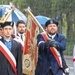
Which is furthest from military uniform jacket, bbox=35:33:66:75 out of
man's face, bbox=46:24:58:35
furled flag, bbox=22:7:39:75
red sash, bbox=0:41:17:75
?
red sash, bbox=0:41:17:75

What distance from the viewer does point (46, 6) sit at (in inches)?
950

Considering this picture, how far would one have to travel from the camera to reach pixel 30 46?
8242 millimetres

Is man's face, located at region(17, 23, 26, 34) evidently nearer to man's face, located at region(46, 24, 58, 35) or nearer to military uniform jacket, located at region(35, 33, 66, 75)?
military uniform jacket, located at region(35, 33, 66, 75)

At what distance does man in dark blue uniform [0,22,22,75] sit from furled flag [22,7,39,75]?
2.18 ft

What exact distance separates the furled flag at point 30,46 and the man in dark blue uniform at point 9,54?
66cm

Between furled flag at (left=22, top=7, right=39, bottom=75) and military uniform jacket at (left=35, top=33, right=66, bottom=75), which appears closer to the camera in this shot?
military uniform jacket at (left=35, top=33, right=66, bottom=75)

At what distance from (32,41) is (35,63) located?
43 cm

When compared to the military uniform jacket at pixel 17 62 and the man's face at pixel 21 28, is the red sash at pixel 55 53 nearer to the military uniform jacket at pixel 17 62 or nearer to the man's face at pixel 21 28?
the military uniform jacket at pixel 17 62

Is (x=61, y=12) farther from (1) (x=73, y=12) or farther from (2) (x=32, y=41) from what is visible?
(2) (x=32, y=41)

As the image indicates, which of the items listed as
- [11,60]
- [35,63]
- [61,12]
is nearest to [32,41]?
[35,63]

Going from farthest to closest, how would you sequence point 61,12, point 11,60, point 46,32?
point 61,12 → point 46,32 → point 11,60

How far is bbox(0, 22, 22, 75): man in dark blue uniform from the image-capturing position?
7.36 meters

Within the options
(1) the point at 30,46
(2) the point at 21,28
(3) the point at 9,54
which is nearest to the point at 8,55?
(3) the point at 9,54

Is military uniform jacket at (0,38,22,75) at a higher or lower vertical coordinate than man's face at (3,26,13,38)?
lower
